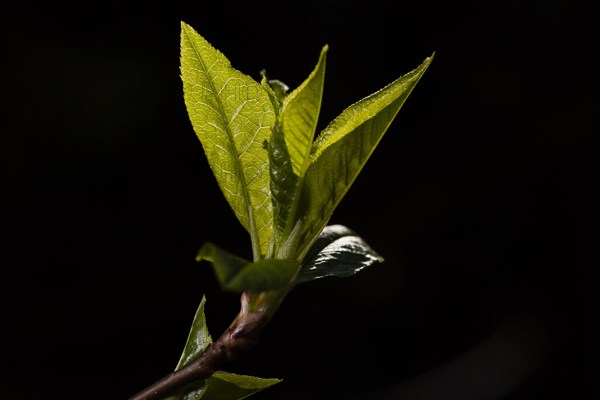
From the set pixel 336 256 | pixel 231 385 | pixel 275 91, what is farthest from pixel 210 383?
pixel 275 91

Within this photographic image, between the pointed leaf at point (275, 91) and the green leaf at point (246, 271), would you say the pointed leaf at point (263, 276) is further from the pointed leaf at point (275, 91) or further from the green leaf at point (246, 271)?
the pointed leaf at point (275, 91)

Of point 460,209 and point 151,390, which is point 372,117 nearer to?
point 151,390

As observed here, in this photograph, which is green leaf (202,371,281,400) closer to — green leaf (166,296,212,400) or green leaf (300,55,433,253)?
green leaf (166,296,212,400)

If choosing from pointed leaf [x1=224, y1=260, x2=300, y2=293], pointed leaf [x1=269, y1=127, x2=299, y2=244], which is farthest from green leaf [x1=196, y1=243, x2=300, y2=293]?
pointed leaf [x1=269, y1=127, x2=299, y2=244]

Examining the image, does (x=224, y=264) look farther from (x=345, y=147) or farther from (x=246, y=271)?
(x=345, y=147)

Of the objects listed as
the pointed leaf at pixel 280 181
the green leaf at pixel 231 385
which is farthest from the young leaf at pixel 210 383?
the pointed leaf at pixel 280 181
